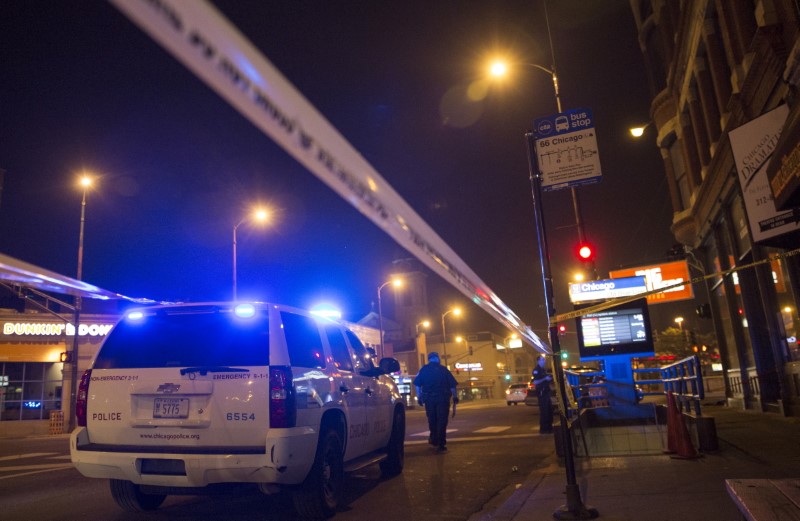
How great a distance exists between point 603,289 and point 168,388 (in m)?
13.5

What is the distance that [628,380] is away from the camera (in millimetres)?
15289

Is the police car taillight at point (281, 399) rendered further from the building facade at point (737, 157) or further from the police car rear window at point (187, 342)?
the building facade at point (737, 157)

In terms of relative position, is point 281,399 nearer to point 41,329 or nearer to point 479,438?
point 479,438

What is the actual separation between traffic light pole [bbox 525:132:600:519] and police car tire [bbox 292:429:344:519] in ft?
6.74

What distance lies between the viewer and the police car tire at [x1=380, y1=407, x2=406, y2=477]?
801 centimetres

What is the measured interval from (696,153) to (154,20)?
63.1 feet

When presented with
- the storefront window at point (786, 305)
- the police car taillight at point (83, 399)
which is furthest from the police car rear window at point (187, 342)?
the storefront window at point (786, 305)

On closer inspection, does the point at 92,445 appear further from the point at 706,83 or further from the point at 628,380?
the point at 706,83

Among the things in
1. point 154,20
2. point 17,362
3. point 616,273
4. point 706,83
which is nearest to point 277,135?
point 154,20

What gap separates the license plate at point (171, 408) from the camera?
17.1 feet

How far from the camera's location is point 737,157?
9867mm

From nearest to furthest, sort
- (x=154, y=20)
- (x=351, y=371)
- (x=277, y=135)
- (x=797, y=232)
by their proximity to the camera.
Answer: (x=154, y=20), (x=277, y=135), (x=351, y=371), (x=797, y=232)

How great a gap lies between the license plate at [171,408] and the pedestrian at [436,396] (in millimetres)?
5869

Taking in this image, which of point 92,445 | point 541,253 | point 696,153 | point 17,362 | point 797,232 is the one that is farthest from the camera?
point 17,362
